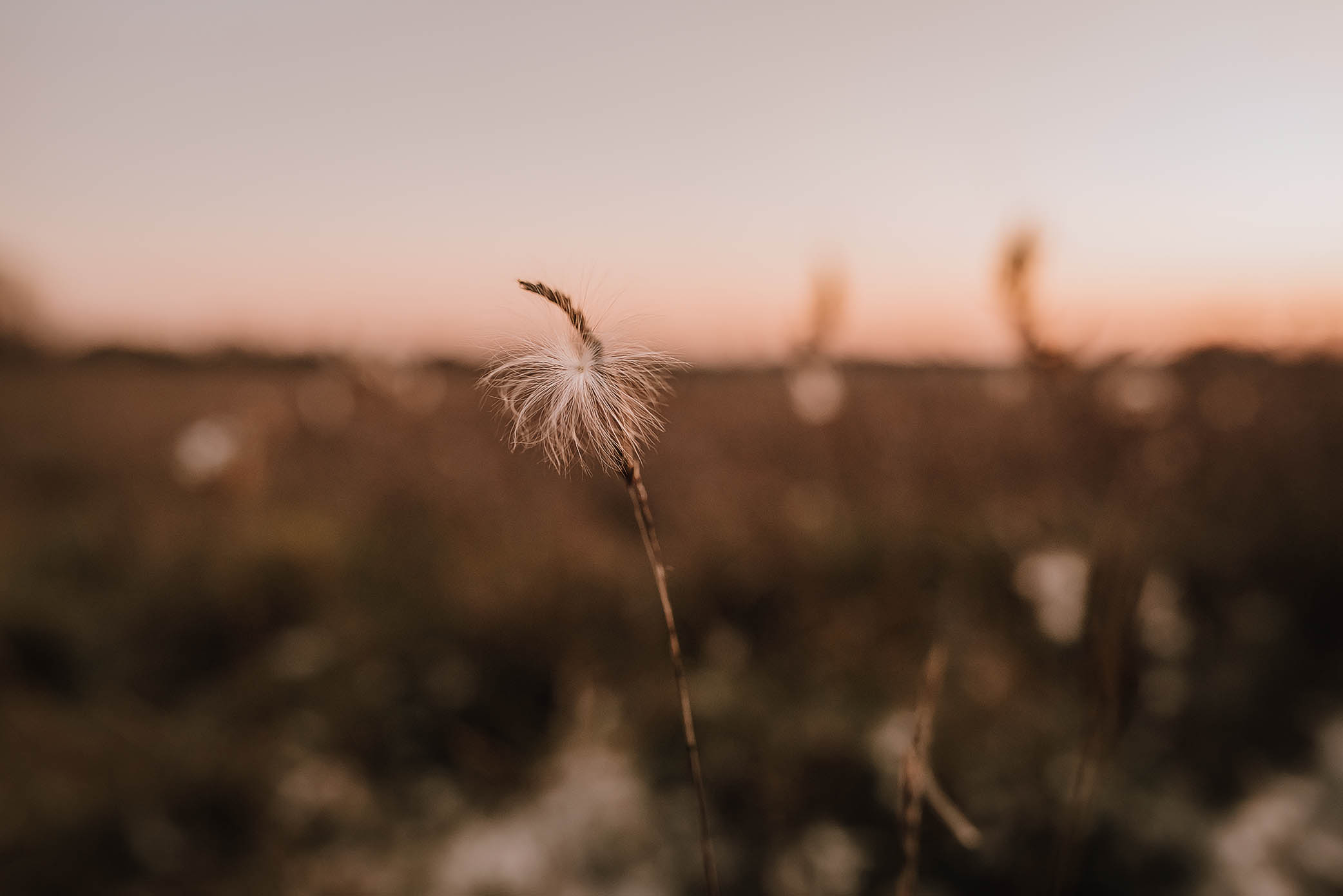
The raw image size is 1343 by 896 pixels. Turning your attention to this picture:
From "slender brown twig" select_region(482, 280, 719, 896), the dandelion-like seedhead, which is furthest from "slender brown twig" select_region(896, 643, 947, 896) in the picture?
the dandelion-like seedhead

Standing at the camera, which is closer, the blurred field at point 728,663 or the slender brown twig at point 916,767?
the slender brown twig at point 916,767

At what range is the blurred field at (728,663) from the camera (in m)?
2.05

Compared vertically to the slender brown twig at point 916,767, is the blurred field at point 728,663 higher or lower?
lower

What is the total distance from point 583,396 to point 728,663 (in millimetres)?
2480

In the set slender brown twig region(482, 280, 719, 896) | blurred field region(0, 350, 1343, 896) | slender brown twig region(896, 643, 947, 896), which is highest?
slender brown twig region(482, 280, 719, 896)

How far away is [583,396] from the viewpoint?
552 millimetres

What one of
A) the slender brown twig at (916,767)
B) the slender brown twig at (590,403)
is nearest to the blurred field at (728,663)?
the slender brown twig at (916,767)

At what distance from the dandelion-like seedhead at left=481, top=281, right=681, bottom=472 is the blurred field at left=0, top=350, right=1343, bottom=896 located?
1.54ft

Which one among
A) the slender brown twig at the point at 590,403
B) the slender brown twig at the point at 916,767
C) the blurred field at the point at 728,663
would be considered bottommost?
the blurred field at the point at 728,663

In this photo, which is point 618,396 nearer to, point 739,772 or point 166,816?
point 739,772

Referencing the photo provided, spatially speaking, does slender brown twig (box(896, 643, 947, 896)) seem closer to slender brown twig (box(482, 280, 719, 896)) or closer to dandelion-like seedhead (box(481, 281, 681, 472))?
slender brown twig (box(482, 280, 719, 896))

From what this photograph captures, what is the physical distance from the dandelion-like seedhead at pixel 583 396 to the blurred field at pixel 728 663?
47cm

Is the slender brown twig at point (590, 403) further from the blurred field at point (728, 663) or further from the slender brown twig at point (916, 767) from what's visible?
the blurred field at point (728, 663)

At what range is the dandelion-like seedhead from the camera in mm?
513
